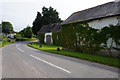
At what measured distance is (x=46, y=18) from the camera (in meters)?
60.9

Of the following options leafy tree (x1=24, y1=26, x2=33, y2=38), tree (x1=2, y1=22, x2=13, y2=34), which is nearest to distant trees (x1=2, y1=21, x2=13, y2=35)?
tree (x1=2, y1=22, x2=13, y2=34)

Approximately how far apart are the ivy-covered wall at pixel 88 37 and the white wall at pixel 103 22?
535mm

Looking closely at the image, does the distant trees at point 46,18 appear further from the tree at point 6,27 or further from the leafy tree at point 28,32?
the tree at point 6,27

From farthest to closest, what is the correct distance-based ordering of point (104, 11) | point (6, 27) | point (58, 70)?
point (6, 27) < point (104, 11) < point (58, 70)

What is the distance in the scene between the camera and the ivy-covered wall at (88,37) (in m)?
13.6

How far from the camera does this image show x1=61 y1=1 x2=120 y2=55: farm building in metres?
13.7

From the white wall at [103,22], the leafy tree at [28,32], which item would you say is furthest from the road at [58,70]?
the leafy tree at [28,32]

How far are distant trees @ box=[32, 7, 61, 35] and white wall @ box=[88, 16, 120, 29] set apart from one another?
44851 mm

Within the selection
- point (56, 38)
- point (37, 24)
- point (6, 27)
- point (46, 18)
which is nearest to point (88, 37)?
point (56, 38)

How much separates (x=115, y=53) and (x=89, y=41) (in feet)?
12.6

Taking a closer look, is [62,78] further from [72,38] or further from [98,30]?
[72,38]

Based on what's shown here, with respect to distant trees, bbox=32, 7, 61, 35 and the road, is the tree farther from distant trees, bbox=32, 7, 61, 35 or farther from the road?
the road

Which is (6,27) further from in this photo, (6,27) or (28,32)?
(28,32)

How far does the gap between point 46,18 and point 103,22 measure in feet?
156
